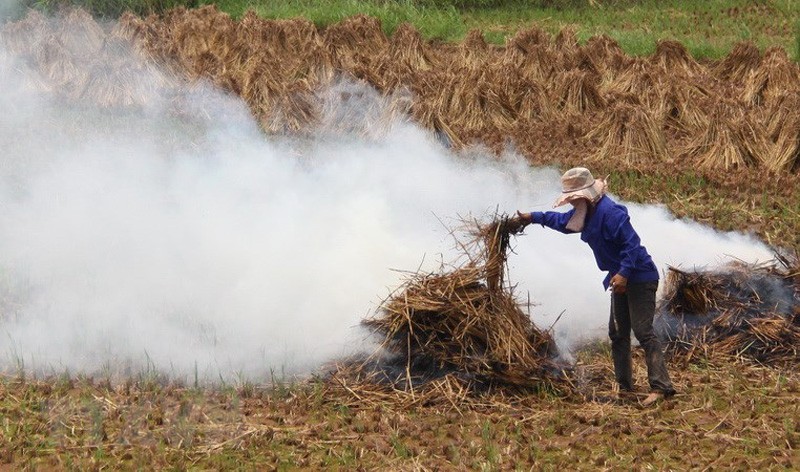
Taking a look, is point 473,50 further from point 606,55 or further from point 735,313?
point 735,313

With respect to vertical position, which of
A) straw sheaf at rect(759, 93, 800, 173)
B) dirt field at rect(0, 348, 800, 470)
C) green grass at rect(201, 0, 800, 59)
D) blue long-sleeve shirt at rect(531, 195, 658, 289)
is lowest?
dirt field at rect(0, 348, 800, 470)

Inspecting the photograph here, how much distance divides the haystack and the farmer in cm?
83

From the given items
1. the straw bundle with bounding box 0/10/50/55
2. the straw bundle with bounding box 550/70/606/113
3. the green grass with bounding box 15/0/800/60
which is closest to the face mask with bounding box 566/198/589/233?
the straw bundle with bounding box 550/70/606/113

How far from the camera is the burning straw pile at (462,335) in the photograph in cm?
674

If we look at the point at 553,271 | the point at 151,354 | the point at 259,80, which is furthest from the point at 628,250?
the point at 259,80

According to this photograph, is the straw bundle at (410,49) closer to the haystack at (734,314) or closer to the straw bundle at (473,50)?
the straw bundle at (473,50)

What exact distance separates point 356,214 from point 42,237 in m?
2.55

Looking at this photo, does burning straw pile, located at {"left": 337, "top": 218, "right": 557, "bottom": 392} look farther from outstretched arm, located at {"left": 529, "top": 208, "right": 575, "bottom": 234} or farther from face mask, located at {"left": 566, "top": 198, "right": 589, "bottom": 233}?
face mask, located at {"left": 566, "top": 198, "right": 589, "bottom": 233}

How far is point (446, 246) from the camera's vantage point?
8.04 metres

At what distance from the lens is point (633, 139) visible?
41.1 ft

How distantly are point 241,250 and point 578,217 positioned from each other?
2.60 metres

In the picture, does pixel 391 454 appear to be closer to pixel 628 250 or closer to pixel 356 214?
pixel 628 250

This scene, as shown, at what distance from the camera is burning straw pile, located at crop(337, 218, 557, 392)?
6.74 m

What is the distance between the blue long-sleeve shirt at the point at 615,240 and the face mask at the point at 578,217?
2 cm
